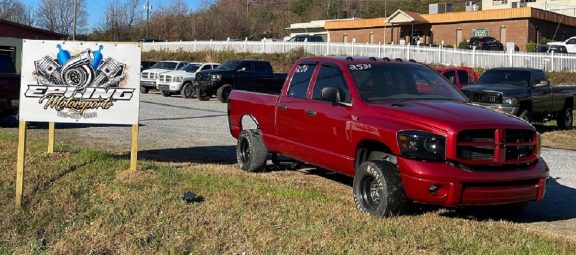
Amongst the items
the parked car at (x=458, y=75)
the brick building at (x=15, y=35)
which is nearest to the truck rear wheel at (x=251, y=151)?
the parked car at (x=458, y=75)

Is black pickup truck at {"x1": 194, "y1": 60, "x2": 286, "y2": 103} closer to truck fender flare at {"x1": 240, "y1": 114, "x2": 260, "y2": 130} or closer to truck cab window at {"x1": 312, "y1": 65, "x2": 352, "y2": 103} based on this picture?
truck fender flare at {"x1": 240, "y1": 114, "x2": 260, "y2": 130}

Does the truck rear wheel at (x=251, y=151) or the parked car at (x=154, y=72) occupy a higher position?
the parked car at (x=154, y=72)

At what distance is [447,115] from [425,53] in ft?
96.3

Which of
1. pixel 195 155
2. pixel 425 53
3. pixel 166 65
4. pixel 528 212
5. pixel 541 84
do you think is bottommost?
pixel 528 212

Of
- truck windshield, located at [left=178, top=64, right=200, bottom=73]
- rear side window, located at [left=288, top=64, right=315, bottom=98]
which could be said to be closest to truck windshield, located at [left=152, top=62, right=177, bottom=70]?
truck windshield, located at [left=178, top=64, right=200, bottom=73]

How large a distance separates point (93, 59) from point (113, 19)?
67610mm

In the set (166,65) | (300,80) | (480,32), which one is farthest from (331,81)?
(480,32)

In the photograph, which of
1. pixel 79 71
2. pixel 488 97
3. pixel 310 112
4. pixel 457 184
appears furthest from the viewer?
pixel 488 97

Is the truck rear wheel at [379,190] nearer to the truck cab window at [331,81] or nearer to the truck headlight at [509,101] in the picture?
the truck cab window at [331,81]

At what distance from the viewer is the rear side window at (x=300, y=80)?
8266 millimetres

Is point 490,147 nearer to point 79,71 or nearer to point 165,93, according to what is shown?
point 79,71

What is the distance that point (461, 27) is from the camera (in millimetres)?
49438

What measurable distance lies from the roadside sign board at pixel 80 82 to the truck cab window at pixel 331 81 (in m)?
2.27

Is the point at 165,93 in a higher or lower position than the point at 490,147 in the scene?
higher
